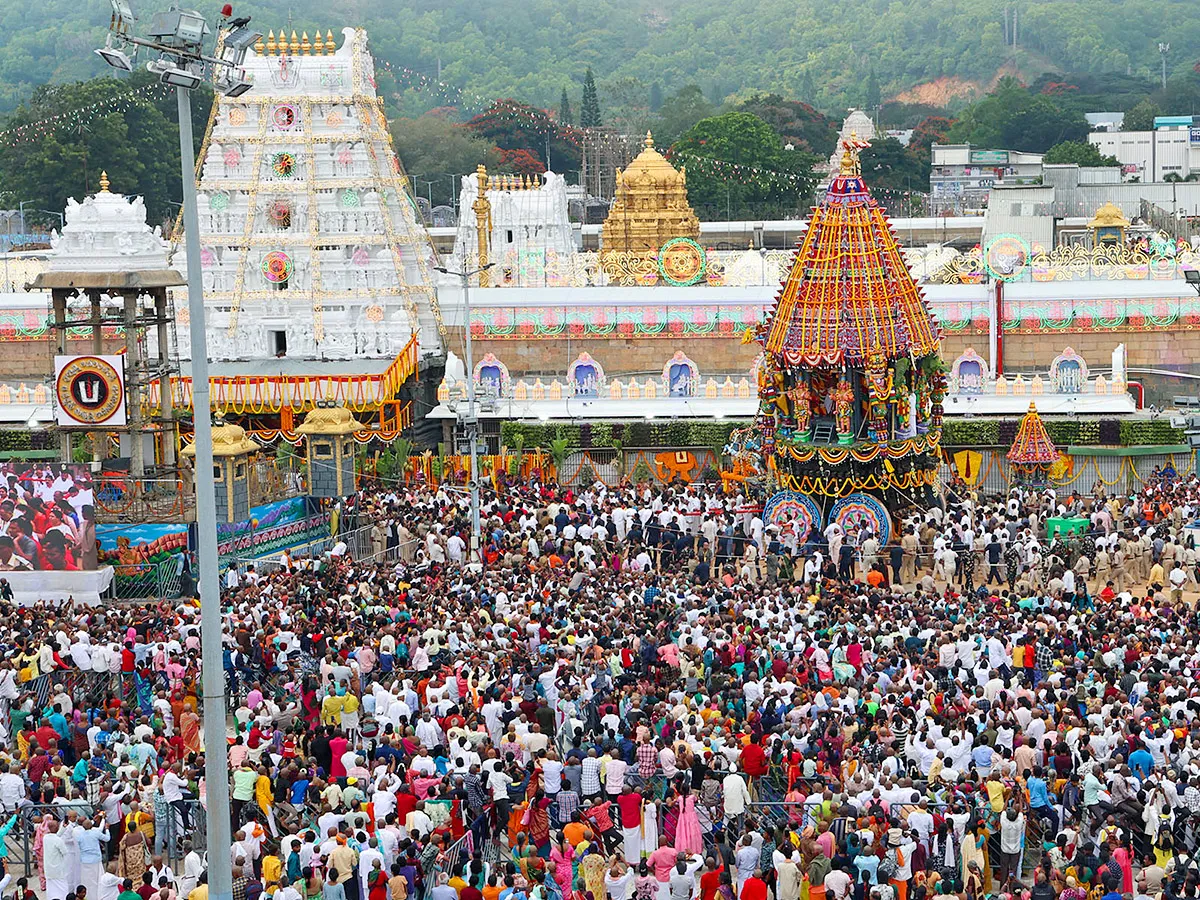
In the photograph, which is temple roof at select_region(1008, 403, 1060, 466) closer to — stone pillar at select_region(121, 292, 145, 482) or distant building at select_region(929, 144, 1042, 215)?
stone pillar at select_region(121, 292, 145, 482)

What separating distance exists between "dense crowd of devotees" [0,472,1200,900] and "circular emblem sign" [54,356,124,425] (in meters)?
4.92

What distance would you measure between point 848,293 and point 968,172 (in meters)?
85.6

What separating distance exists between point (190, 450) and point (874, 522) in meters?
12.4

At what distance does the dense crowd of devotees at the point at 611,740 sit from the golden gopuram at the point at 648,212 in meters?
37.7

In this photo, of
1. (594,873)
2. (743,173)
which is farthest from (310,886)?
(743,173)

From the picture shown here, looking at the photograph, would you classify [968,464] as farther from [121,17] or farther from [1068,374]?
[121,17]

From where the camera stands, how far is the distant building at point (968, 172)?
359 feet

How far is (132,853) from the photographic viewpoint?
65.3 feet

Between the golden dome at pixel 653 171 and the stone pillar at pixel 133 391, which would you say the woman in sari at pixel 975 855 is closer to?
the stone pillar at pixel 133 391

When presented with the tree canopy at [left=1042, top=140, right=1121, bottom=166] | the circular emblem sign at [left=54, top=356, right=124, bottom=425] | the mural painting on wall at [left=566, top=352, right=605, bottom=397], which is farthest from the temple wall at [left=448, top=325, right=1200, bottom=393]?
the tree canopy at [left=1042, top=140, right=1121, bottom=166]

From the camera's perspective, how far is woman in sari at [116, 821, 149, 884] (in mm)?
19844

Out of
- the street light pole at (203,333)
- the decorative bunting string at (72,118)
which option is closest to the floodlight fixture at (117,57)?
the street light pole at (203,333)

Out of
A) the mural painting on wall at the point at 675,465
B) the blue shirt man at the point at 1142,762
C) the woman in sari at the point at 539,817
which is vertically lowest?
the woman in sari at the point at 539,817

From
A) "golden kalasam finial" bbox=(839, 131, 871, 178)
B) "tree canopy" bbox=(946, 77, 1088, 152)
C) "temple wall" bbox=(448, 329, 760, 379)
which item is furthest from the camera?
"tree canopy" bbox=(946, 77, 1088, 152)
